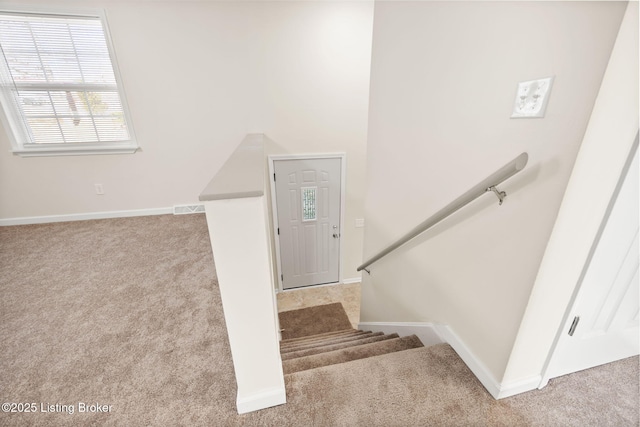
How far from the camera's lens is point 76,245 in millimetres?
2490

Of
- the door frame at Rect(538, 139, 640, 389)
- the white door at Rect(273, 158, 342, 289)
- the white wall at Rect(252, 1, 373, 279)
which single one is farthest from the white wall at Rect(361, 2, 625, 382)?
the white door at Rect(273, 158, 342, 289)

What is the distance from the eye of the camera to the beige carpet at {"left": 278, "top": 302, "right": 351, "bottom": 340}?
3.47 meters

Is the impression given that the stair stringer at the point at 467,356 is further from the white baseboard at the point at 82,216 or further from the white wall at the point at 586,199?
the white baseboard at the point at 82,216

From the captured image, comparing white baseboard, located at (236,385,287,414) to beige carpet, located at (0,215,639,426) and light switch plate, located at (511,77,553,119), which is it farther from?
light switch plate, located at (511,77,553,119)

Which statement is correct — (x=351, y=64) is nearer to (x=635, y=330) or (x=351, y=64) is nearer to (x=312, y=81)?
(x=312, y=81)

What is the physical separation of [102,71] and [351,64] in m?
2.68

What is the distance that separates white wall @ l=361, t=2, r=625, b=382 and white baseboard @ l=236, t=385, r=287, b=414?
3.07 feet

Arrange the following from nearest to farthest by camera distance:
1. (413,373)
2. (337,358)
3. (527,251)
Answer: (527,251) < (413,373) < (337,358)

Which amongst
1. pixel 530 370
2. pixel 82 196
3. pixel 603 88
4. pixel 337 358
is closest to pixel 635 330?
pixel 530 370

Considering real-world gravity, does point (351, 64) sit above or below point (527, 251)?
above

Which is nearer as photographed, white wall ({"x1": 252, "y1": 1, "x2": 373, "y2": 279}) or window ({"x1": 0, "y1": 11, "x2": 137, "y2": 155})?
window ({"x1": 0, "y1": 11, "x2": 137, "y2": 155})

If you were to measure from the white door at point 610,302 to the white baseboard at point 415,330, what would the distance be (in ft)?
1.71

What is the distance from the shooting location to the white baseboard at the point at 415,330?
156 cm

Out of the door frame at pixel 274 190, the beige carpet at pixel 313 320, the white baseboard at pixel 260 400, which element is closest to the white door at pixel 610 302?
the white baseboard at pixel 260 400
